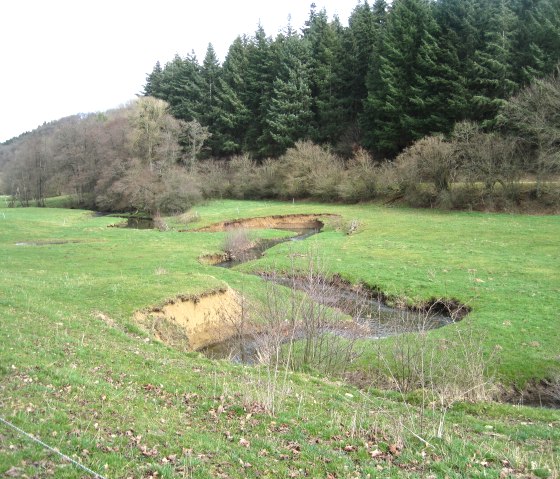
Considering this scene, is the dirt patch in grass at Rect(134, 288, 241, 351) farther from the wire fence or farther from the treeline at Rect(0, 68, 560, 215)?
the treeline at Rect(0, 68, 560, 215)

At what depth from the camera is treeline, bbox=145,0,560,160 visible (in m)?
56.5

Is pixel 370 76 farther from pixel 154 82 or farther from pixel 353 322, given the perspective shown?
pixel 353 322

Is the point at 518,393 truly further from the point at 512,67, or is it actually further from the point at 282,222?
the point at 512,67

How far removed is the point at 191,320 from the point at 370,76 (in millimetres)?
64350

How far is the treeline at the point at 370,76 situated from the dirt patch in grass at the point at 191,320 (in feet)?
149

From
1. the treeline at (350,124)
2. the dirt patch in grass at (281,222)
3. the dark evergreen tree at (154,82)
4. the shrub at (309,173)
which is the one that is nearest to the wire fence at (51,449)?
the treeline at (350,124)

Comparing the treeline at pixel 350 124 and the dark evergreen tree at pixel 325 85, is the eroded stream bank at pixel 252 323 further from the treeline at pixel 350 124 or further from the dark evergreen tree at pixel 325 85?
the dark evergreen tree at pixel 325 85

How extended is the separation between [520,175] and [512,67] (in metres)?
16.1

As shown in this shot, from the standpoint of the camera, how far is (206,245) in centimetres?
4216

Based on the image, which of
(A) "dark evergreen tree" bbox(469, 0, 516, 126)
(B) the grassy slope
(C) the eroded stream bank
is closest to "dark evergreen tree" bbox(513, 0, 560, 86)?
(A) "dark evergreen tree" bbox(469, 0, 516, 126)

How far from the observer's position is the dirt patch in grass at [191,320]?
65.0 ft

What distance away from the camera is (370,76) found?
246 feet

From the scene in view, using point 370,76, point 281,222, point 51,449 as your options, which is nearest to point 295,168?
point 281,222

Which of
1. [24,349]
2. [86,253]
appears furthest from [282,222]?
[24,349]
